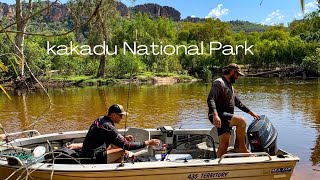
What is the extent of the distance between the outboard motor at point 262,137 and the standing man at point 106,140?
4.94 feet

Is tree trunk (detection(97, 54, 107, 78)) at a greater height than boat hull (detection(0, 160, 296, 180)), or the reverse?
tree trunk (detection(97, 54, 107, 78))

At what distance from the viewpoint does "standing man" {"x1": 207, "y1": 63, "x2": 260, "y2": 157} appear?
635 centimetres

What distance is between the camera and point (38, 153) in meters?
5.97

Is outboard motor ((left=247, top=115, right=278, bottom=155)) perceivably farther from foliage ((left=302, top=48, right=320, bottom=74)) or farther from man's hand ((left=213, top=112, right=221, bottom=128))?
foliage ((left=302, top=48, right=320, bottom=74))

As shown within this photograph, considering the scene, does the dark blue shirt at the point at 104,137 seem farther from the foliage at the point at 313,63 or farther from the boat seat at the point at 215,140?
the foliage at the point at 313,63

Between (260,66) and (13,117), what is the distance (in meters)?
52.7

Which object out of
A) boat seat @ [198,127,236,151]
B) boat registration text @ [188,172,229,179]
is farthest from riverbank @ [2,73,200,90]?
boat registration text @ [188,172,229,179]

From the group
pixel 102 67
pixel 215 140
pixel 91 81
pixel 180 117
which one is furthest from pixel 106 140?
pixel 102 67

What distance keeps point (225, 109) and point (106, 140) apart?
191 cm

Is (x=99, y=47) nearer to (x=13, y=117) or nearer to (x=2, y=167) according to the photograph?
(x=13, y=117)

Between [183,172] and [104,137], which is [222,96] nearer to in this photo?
[183,172]

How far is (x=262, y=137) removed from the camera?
251 inches

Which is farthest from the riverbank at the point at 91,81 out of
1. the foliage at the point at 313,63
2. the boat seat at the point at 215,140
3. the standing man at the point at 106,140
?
the standing man at the point at 106,140

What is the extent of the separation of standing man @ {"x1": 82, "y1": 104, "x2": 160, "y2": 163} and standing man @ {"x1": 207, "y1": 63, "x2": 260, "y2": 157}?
1.05 meters
